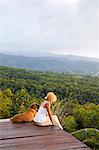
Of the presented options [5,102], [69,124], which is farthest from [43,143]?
[5,102]

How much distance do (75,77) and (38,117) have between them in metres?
1.63

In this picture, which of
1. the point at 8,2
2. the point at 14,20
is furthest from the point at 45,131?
the point at 14,20

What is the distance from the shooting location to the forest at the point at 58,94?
16.1ft

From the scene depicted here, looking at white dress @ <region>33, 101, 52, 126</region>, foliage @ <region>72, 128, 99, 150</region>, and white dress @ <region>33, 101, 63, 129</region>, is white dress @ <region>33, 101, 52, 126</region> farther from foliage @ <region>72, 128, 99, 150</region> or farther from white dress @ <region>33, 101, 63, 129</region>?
foliage @ <region>72, 128, 99, 150</region>

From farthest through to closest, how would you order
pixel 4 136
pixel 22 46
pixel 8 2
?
pixel 22 46, pixel 8 2, pixel 4 136

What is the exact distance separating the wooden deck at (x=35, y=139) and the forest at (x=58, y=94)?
55.8 inches

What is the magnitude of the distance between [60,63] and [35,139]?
246 centimetres

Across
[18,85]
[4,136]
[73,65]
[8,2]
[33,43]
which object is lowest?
[4,136]

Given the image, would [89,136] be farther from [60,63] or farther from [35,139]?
[60,63]

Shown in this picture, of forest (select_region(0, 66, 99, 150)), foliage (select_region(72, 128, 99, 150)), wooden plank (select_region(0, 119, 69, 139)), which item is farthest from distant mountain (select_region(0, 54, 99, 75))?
wooden plank (select_region(0, 119, 69, 139))

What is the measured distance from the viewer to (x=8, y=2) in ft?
13.3

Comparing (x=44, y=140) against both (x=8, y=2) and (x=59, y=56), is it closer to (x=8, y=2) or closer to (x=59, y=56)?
(x=8, y=2)

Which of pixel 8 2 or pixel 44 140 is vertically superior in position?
pixel 8 2

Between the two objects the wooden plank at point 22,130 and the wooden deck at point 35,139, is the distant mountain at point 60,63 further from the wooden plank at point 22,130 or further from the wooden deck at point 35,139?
the wooden deck at point 35,139
